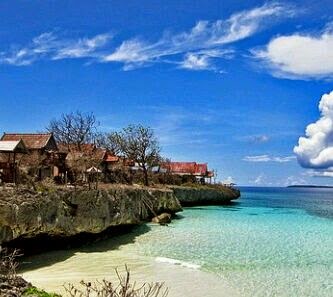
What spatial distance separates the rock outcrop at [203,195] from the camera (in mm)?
71750

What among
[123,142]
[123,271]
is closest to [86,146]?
[123,142]

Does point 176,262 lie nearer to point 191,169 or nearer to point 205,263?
point 205,263

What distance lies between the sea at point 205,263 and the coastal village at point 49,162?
22.0 ft

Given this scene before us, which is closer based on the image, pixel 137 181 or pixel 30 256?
pixel 30 256

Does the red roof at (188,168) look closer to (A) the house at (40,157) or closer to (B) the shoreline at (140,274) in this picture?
(A) the house at (40,157)

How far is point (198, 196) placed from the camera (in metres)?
75.9

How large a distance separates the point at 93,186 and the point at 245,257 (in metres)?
12.6

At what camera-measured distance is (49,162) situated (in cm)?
3853

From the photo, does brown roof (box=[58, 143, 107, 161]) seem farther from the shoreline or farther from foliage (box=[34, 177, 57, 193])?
the shoreline

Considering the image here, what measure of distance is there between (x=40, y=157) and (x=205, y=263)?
829 inches

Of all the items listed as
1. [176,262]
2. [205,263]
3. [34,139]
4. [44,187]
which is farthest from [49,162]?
[205,263]

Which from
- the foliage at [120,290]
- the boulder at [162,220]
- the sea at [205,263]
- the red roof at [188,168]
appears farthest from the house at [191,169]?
the foliage at [120,290]

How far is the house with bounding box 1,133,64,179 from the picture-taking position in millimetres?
35938

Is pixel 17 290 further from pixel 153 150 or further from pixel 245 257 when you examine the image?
pixel 153 150
